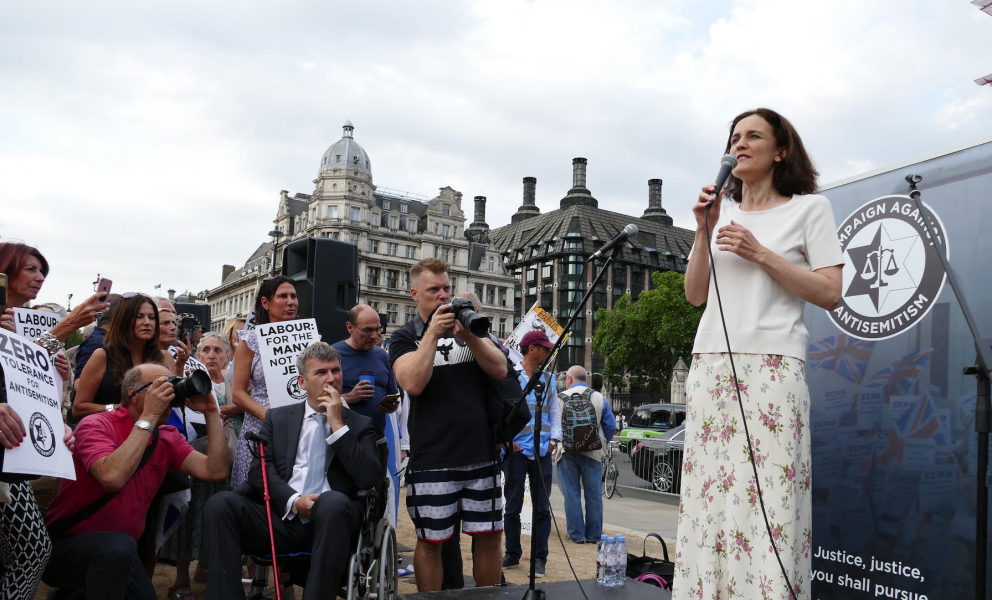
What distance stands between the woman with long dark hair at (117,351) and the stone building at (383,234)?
60.9 metres

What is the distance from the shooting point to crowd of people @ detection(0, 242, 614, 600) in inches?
137

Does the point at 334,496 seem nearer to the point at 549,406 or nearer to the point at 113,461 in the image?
the point at 113,461

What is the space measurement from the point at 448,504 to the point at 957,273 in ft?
8.98

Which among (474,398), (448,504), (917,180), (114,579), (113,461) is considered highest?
(917,180)

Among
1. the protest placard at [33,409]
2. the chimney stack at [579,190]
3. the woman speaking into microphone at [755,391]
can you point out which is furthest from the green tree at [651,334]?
the protest placard at [33,409]

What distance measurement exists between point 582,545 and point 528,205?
295 feet

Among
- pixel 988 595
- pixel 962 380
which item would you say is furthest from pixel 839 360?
pixel 988 595

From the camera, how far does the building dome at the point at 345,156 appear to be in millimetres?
69500

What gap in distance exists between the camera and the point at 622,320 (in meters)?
65.5

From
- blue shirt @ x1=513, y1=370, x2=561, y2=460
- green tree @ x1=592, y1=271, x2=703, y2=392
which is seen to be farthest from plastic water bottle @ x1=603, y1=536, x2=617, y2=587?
green tree @ x1=592, y1=271, x2=703, y2=392

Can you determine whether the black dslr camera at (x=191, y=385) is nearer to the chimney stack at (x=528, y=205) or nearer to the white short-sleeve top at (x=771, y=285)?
the white short-sleeve top at (x=771, y=285)

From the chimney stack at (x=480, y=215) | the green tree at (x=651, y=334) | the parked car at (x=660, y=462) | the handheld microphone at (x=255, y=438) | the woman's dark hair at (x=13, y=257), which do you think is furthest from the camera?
the chimney stack at (x=480, y=215)

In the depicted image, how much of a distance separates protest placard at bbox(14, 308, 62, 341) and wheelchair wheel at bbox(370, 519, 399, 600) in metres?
2.51

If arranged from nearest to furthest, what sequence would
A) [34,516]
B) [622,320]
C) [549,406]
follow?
[34,516]
[549,406]
[622,320]
